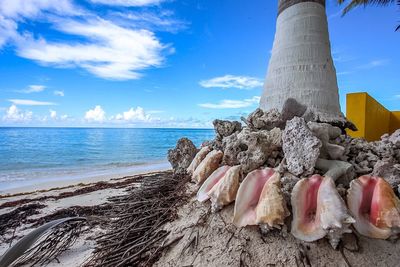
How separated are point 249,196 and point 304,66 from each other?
64.3 inches

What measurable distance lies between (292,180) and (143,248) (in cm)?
110

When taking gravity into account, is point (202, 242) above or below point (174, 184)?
below

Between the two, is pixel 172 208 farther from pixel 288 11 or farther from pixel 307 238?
pixel 288 11

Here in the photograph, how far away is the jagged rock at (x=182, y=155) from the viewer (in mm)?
2846

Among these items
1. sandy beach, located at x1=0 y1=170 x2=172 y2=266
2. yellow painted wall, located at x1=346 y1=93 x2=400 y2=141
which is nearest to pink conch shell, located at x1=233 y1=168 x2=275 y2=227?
sandy beach, located at x1=0 y1=170 x2=172 y2=266

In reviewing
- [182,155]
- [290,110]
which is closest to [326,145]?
[290,110]

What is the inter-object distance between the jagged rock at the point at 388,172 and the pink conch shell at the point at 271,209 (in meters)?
0.71

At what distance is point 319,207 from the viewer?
5.05ft

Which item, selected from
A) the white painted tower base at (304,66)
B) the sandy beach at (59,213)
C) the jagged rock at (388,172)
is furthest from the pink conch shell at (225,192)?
the sandy beach at (59,213)

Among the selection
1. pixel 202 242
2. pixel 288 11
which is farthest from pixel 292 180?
pixel 288 11

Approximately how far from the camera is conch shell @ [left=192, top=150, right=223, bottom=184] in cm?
225

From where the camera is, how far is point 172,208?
2.18 m

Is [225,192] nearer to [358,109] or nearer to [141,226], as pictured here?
[141,226]

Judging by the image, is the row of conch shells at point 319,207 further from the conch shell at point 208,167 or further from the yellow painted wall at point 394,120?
the yellow painted wall at point 394,120
